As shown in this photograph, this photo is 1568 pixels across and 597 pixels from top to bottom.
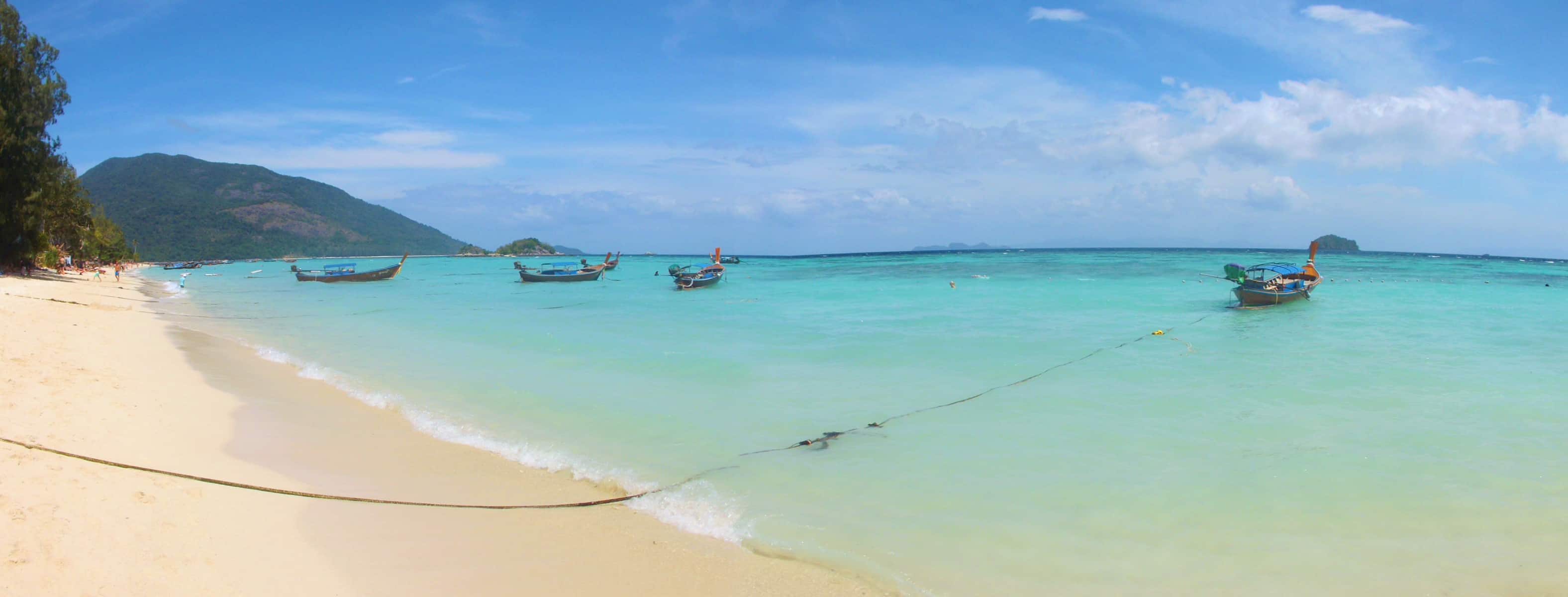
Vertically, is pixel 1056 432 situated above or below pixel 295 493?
below

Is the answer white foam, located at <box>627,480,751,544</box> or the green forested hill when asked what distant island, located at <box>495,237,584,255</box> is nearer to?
the green forested hill

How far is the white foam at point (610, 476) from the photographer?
17.4 ft

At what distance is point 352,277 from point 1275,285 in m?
43.3

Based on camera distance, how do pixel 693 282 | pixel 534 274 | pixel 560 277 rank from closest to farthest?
pixel 693 282, pixel 560 277, pixel 534 274

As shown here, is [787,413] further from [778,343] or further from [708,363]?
[778,343]

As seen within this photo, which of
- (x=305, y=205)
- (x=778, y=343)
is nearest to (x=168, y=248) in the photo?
(x=305, y=205)

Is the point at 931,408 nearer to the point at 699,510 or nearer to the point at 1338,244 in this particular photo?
the point at 699,510

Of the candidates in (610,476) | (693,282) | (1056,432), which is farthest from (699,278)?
(610,476)

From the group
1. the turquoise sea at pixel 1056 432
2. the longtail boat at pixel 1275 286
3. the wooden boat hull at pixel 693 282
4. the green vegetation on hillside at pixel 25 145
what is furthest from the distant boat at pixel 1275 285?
the green vegetation on hillside at pixel 25 145

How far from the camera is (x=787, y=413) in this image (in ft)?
29.0

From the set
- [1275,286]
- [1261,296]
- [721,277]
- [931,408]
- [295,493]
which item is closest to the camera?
[295,493]

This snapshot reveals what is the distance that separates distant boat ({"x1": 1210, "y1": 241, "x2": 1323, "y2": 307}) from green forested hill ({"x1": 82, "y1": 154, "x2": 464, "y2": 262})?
369ft

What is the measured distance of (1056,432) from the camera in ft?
26.2

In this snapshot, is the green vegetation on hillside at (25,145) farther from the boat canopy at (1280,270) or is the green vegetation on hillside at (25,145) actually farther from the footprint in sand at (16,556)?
the boat canopy at (1280,270)
